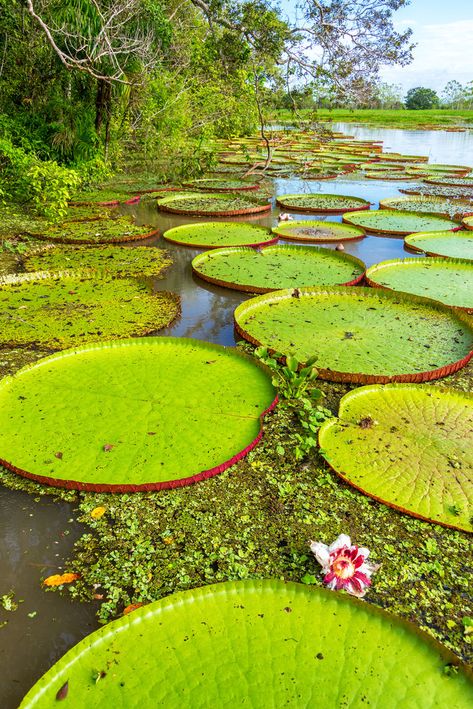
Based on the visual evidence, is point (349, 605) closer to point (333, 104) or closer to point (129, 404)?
point (129, 404)

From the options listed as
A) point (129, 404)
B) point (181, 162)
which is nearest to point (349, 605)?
point (129, 404)

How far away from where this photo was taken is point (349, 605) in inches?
49.1

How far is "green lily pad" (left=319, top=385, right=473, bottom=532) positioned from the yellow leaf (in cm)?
96

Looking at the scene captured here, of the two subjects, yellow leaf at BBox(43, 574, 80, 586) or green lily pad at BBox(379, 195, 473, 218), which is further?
green lily pad at BBox(379, 195, 473, 218)

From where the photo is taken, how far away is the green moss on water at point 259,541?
4.44ft

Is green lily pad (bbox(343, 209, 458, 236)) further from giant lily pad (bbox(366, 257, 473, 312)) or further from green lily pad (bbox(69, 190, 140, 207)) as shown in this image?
green lily pad (bbox(69, 190, 140, 207))

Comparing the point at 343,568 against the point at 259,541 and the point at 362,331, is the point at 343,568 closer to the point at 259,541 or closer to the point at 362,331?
the point at 259,541

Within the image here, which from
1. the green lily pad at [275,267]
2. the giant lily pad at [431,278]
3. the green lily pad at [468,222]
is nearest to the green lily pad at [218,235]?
the green lily pad at [275,267]

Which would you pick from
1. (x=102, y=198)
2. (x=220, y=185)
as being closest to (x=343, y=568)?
(x=102, y=198)

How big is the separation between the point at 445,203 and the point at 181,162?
4.51m

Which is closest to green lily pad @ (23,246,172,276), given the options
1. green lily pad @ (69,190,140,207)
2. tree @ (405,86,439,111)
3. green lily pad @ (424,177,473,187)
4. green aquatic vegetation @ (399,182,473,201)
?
green lily pad @ (69,190,140,207)

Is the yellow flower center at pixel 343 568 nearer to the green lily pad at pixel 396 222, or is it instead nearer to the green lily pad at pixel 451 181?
the green lily pad at pixel 396 222

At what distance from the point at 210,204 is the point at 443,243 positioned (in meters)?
3.24

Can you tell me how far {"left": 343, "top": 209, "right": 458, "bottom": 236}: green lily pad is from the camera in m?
5.55
